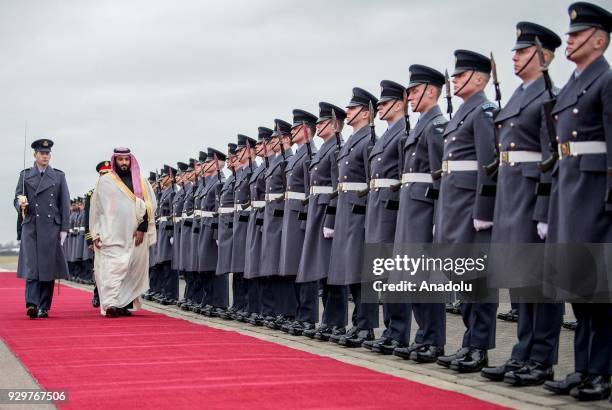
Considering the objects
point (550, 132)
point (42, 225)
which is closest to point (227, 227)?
point (42, 225)

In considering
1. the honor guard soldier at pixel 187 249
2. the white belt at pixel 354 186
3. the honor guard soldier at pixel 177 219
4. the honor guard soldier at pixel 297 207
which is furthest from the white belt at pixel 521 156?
the honor guard soldier at pixel 177 219

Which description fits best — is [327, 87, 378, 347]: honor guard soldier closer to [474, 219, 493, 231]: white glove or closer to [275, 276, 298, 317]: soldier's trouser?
[275, 276, 298, 317]: soldier's trouser

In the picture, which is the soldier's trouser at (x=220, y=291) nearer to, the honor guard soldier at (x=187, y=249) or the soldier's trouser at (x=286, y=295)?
the honor guard soldier at (x=187, y=249)

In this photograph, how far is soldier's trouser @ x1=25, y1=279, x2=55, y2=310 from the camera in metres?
11.6

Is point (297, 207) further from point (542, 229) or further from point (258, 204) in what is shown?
point (542, 229)

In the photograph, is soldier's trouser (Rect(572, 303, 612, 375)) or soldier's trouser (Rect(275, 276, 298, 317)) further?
soldier's trouser (Rect(275, 276, 298, 317))

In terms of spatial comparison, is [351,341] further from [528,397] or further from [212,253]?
[212,253]

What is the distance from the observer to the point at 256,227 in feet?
36.5

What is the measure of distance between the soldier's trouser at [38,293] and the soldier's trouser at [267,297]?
8.61 feet

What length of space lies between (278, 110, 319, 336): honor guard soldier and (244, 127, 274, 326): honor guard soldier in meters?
0.74

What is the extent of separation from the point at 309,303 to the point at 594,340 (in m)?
4.60

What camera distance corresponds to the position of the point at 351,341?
839 cm

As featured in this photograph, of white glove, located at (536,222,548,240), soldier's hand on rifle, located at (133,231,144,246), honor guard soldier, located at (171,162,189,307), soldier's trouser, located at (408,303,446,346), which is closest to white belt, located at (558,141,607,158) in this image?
white glove, located at (536,222,548,240)

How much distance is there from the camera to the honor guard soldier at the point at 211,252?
42.5 ft
